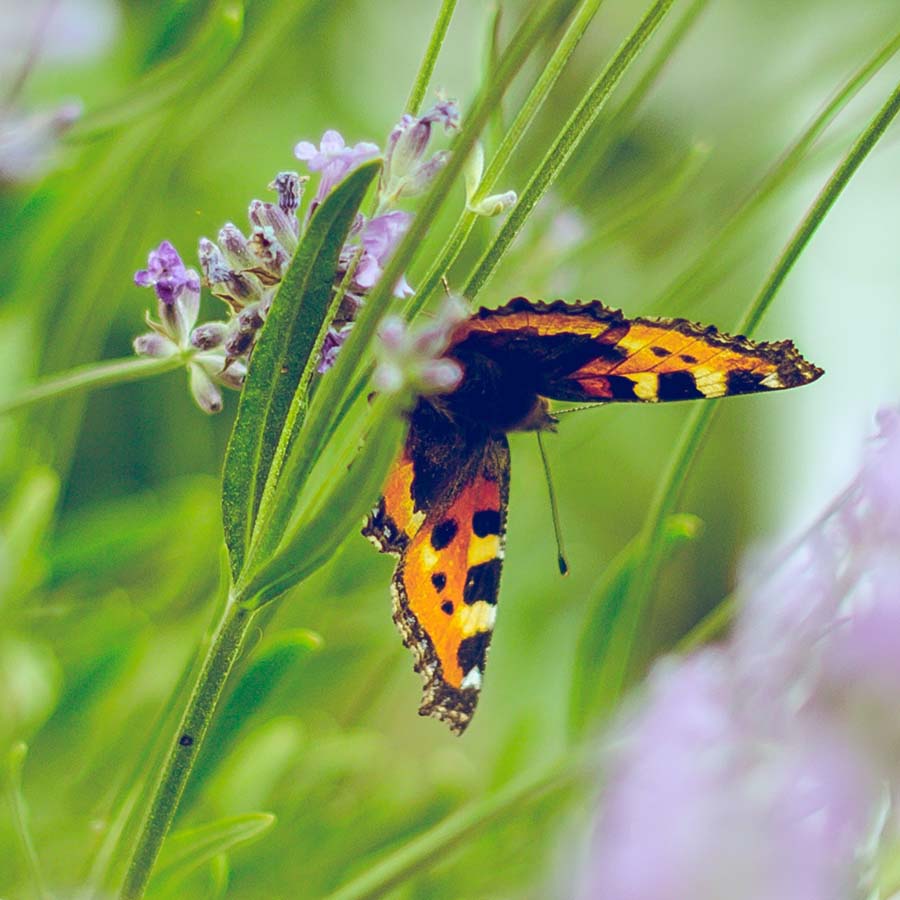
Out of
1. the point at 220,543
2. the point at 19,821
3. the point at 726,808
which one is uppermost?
the point at 220,543

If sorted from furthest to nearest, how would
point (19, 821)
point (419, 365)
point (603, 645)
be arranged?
point (603, 645) < point (19, 821) < point (419, 365)

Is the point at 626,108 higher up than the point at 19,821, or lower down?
higher up

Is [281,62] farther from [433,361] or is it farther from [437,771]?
[433,361]

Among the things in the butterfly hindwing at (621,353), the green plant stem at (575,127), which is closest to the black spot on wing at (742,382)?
the butterfly hindwing at (621,353)

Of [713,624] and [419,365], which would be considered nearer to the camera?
[419,365]

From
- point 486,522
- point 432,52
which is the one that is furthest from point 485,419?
point 432,52

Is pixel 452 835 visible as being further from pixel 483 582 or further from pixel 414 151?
pixel 414 151

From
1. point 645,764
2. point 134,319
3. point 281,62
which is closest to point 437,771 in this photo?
point 645,764
